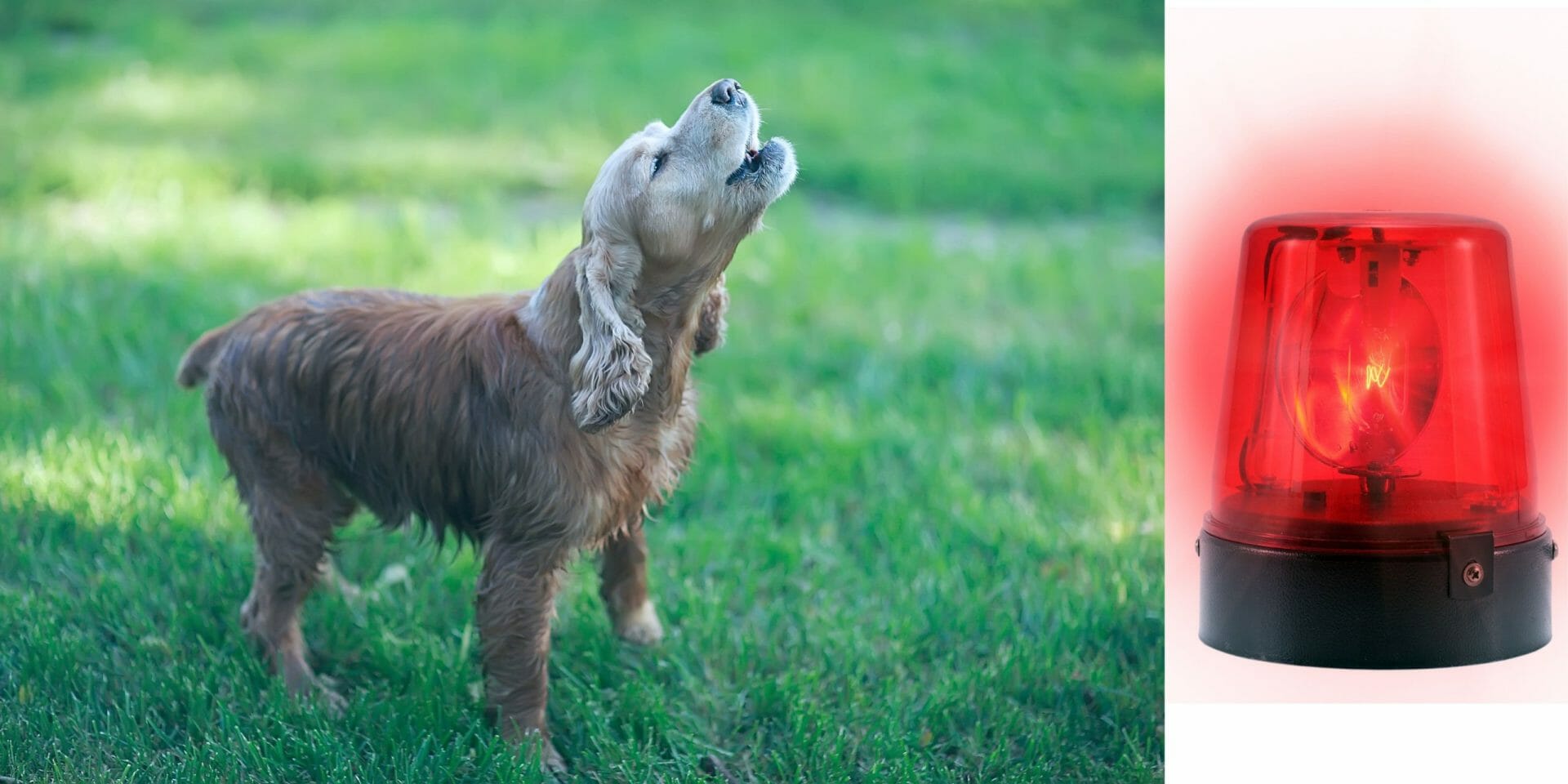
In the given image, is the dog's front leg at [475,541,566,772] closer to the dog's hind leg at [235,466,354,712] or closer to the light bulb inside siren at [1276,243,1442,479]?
the dog's hind leg at [235,466,354,712]

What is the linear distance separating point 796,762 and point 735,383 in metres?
2.34

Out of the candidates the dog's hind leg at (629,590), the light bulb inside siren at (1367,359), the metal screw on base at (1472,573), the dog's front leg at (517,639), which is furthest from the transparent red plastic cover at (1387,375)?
the dog's hind leg at (629,590)

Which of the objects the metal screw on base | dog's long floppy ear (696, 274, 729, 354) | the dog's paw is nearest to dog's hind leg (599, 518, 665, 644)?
the dog's paw

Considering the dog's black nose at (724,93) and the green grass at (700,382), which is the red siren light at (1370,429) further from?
the dog's black nose at (724,93)

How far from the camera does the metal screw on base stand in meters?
2.27

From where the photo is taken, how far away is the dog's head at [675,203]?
3020 mm

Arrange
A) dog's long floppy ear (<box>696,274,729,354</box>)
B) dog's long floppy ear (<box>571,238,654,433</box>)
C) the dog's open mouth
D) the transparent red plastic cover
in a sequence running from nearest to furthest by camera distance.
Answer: the transparent red plastic cover < dog's long floppy ear (<box>571,238,654,433</box>) < the dog's open mouth < dog's long floppy ear (<box>696,274,729,354</box>)

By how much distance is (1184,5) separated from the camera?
8.00 feet

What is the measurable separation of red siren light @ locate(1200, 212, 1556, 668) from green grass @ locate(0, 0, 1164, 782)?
94 centimetres

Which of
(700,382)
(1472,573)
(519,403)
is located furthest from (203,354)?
(1472,573)

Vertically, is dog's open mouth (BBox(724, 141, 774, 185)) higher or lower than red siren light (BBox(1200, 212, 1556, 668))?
higher

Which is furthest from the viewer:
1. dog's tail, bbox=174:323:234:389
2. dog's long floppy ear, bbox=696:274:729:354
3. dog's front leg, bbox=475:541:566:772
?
dog's tail, bbox=174:323:234:389

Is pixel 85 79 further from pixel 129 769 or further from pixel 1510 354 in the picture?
pixel 1510 354

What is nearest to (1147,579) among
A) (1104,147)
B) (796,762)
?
(796,762)
